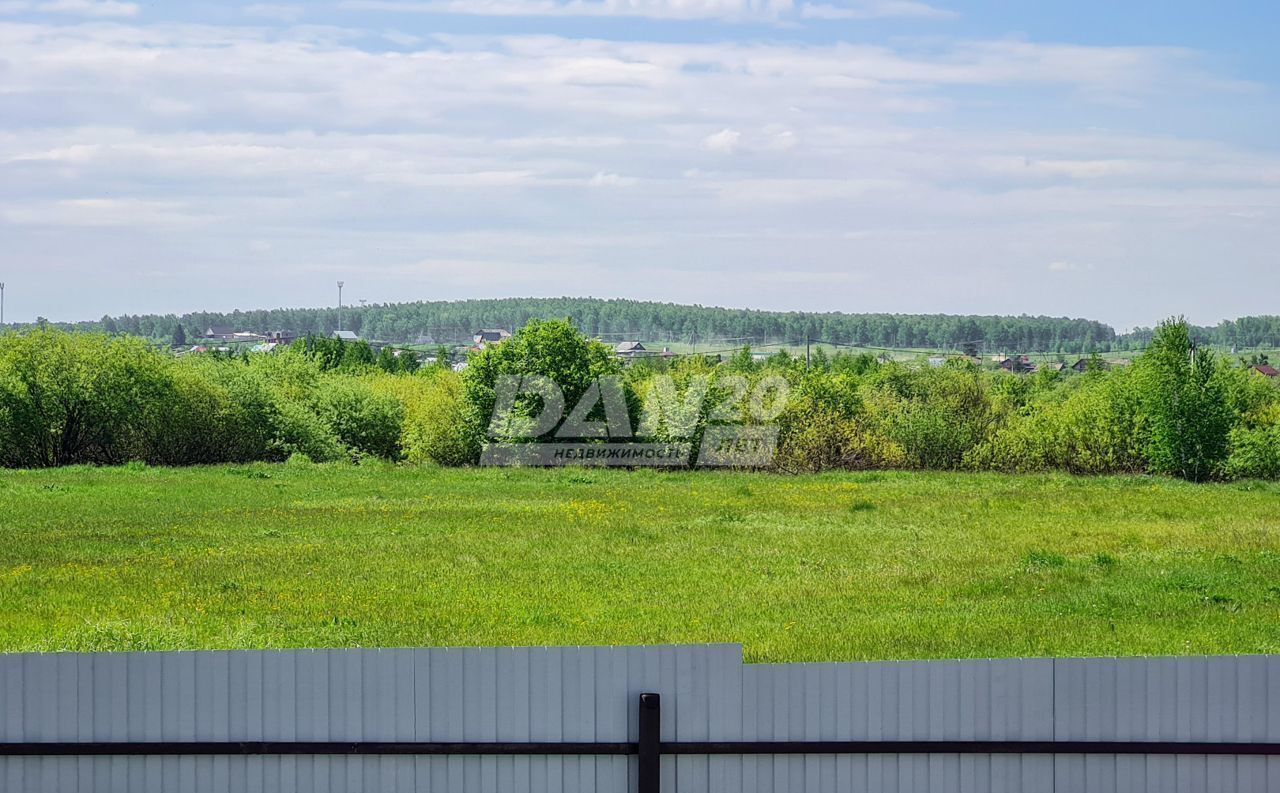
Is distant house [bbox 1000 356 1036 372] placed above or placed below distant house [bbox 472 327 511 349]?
below

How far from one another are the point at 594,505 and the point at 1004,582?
12.7 metres

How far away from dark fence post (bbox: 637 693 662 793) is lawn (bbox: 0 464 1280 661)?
267 inches

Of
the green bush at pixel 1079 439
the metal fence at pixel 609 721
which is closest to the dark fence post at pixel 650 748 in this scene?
the metal fence at pixel 609 721

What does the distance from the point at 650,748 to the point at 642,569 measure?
12684mm

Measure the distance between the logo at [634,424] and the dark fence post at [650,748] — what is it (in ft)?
133

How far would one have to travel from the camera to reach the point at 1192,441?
155 feet

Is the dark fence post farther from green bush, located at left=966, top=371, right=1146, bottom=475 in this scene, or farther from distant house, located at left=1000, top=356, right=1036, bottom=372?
distant house, located at left=1000, top=356, right=1036, bottom=372

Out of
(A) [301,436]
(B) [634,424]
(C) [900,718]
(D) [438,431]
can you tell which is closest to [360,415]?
(D) [438,431]

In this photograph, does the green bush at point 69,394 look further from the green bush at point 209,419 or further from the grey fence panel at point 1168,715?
the grey fence panel at point 1168,715

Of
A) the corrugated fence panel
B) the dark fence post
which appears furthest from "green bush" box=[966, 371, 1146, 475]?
the dark fence post

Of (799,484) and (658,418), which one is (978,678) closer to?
Result: (799,484)

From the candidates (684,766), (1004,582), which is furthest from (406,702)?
(1004,582)

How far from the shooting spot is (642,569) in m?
20.2

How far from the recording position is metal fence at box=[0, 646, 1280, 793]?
756 cm
